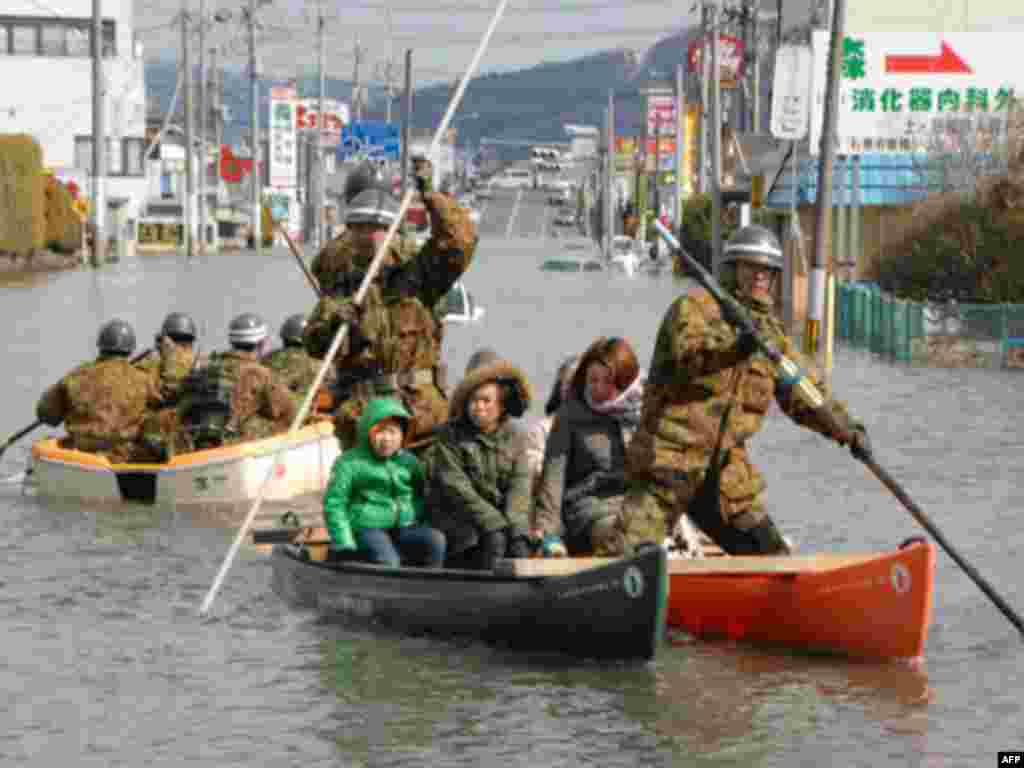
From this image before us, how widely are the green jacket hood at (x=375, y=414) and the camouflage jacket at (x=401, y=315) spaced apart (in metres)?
1.33

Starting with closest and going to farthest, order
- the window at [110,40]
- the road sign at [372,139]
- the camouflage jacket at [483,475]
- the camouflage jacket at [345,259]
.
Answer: the camouflage jacket at [483,475]
the camouflage jacket at [345,259]
the road sign at [372,139]
the window at [110,40]

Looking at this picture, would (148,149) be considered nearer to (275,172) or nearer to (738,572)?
(275,172)

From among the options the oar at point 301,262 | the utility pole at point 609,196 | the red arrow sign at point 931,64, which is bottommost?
the utility pole at point 609,196

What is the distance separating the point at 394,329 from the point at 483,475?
2028 mm

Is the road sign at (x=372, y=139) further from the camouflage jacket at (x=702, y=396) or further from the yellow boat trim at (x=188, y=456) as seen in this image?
the camouflage jacket at (x=702, y=396)

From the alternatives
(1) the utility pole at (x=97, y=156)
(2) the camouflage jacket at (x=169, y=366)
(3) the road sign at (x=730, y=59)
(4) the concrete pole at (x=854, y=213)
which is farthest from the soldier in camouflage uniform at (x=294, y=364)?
(1) the utility pole at (x=97, y=156)

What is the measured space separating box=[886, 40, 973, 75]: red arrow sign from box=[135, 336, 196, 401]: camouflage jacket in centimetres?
2604

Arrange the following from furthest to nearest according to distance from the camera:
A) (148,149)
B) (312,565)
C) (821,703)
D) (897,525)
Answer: (148,149) → (897,525) → (312,565) → (821,703)

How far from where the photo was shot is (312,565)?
14477 mm

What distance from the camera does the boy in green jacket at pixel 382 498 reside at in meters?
14.1

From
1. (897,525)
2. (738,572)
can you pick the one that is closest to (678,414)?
(738,572)

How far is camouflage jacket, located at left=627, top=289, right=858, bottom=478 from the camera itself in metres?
12.8

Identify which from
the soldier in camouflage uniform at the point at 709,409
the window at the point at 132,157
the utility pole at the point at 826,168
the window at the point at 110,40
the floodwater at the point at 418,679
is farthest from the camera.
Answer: the window at the point at 132,157

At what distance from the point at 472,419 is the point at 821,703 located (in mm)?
2456
